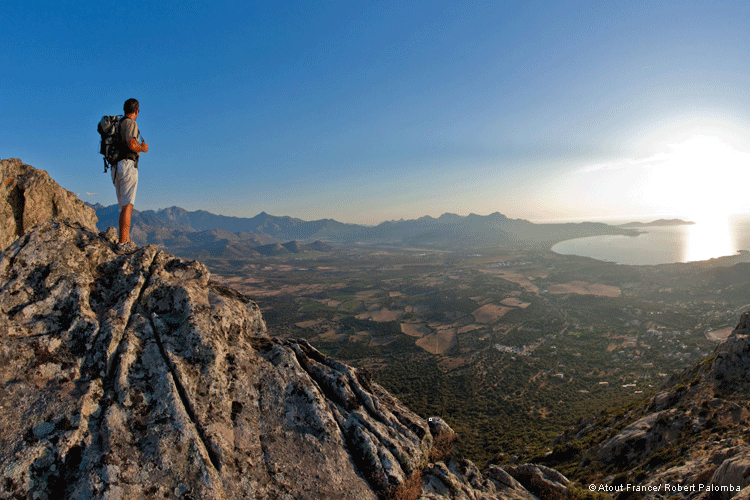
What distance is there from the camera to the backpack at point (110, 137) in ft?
31.1

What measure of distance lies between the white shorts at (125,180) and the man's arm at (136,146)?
1.59ft

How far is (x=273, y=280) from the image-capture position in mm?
180250

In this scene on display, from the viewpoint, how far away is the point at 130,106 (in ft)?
32.0

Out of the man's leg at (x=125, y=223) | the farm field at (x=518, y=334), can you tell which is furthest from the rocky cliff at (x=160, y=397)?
the farm field at (x=518, y=334)

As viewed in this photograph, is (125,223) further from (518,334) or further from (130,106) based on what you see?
(518,334)

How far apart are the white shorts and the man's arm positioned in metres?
0.48

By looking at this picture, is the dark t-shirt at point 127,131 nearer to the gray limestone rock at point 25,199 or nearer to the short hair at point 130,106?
the short hair at point 130,106

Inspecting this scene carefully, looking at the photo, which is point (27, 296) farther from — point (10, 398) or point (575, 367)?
point (575, 367)

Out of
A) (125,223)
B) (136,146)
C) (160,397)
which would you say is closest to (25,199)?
(125,223)

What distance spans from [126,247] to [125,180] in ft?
7.17

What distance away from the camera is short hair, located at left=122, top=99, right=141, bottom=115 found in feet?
31.9

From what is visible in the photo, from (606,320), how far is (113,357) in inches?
4241

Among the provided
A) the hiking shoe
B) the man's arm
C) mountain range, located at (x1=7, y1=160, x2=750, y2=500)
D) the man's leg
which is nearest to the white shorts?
the man's leg

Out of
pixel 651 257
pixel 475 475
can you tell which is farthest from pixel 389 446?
pixel 651 257
